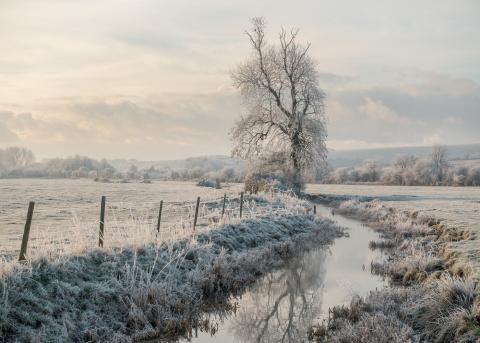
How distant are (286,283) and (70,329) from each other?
25.1ft

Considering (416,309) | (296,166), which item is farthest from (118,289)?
(296,166)

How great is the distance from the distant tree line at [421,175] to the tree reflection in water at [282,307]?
71912 millimetres

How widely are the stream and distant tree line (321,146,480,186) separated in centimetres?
6948

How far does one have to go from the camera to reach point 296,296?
13289 millimetres

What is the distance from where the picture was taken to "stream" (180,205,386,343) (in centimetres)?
1034

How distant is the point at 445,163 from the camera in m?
101

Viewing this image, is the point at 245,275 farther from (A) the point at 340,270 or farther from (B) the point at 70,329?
(B) the point at 70,329

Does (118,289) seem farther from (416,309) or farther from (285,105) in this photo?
(285,105)

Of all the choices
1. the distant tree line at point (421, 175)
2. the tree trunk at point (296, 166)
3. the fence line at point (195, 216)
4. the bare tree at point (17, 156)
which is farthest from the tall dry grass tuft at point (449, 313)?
the bare tree at point (17, 156)

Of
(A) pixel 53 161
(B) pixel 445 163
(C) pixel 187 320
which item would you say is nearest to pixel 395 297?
(C) pixel 187 320

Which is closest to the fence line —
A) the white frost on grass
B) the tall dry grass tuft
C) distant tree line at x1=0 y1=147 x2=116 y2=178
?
the white frost on grass

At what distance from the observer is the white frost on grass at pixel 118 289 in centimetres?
879

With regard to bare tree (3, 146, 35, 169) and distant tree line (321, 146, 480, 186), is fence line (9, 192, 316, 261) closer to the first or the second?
distant tree line (321, 146, 480, 186)

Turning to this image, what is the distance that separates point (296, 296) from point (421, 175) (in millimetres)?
84819
